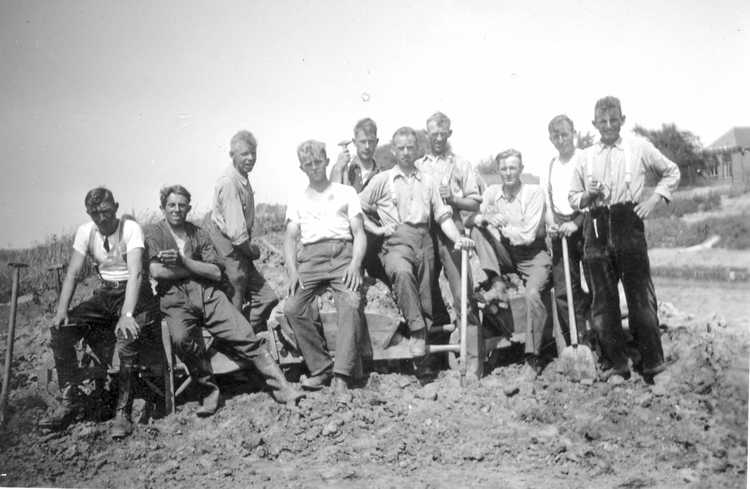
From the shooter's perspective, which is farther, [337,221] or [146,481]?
[337,221]

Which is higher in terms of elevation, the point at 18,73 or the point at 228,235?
the point at 18,73

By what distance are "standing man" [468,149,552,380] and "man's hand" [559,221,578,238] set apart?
232 millimetres

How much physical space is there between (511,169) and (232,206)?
7.19 feet

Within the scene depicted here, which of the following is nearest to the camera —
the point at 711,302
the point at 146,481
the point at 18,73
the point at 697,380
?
the point at 146,481

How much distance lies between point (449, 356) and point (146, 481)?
230 centimetres

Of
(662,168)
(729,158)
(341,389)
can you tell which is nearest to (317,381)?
(341,389)

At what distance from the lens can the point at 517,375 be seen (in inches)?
189

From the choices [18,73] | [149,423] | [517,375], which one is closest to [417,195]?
[517,375]

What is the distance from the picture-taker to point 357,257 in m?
4.48

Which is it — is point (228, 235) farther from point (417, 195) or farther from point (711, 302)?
point (711, 302)

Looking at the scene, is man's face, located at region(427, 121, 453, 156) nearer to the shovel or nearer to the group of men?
the group of men

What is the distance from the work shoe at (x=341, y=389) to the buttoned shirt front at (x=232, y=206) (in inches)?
49.0

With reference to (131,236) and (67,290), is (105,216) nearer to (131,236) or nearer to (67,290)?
(131,236)

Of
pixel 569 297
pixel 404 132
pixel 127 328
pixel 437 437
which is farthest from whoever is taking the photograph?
pixel 404 132
